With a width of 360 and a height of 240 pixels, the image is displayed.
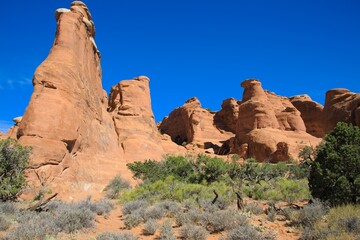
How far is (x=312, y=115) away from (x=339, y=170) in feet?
178

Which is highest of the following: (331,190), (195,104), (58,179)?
(195,104)

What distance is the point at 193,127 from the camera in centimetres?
5834

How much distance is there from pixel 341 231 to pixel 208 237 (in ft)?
11.8

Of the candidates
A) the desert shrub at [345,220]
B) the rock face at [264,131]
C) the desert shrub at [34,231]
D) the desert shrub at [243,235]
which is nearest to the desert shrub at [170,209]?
the desert shrub at [243,235]

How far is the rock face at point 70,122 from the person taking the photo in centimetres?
1889

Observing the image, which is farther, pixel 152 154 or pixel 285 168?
pixel 152 154

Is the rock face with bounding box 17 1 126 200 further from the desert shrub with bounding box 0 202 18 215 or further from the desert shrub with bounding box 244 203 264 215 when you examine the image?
the desert shrub with bounding box 244 203 264 215

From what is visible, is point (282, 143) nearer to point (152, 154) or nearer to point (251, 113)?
point (251, 113)

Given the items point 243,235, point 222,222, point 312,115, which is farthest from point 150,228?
point 312,115

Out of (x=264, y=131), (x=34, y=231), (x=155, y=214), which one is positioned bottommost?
(x=155, y=214)

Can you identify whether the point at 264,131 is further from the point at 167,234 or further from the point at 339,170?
the point at 167,234

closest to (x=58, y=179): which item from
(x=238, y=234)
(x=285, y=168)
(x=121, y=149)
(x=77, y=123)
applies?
(x=77, y=123)

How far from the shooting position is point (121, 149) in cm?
3109

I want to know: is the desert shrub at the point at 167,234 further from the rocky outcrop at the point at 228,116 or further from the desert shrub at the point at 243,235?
the rocky outcrop at the point at 228,116
